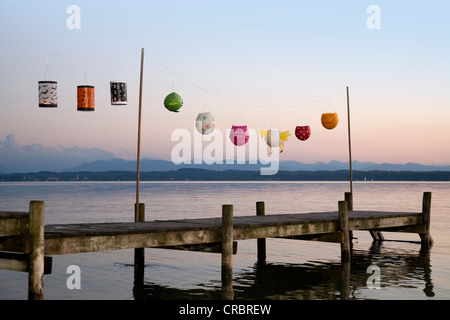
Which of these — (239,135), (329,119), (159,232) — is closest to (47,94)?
(159,232)

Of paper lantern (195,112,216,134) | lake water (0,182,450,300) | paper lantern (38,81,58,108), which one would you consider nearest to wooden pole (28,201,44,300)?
lake water (0,182,450,300)

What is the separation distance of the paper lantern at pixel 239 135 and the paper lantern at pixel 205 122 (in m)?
1.26

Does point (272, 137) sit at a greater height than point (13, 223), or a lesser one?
greater

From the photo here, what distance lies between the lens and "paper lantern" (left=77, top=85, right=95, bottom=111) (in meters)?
14.7

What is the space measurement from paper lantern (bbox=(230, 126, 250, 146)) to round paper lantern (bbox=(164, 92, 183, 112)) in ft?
7.35

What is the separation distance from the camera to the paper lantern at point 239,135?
18.8m

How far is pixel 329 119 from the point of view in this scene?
20.7 meters

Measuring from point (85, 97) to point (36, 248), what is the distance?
17.7ft

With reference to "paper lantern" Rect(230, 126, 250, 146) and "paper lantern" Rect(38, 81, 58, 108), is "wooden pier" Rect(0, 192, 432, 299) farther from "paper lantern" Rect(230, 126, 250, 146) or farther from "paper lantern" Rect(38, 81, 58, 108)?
"paper lantern" Rect(38, 81, 58, 108)

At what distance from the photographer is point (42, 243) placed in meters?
10.1

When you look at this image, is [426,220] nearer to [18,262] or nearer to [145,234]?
[145,234]

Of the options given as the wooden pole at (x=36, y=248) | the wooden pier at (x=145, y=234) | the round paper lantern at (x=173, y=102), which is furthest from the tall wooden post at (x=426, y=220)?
the wooden pole at (x=36, y=248)

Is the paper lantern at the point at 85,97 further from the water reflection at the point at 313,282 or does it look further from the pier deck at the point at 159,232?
the water reflection at the point at 313,282

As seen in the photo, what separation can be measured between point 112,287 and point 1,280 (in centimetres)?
294
